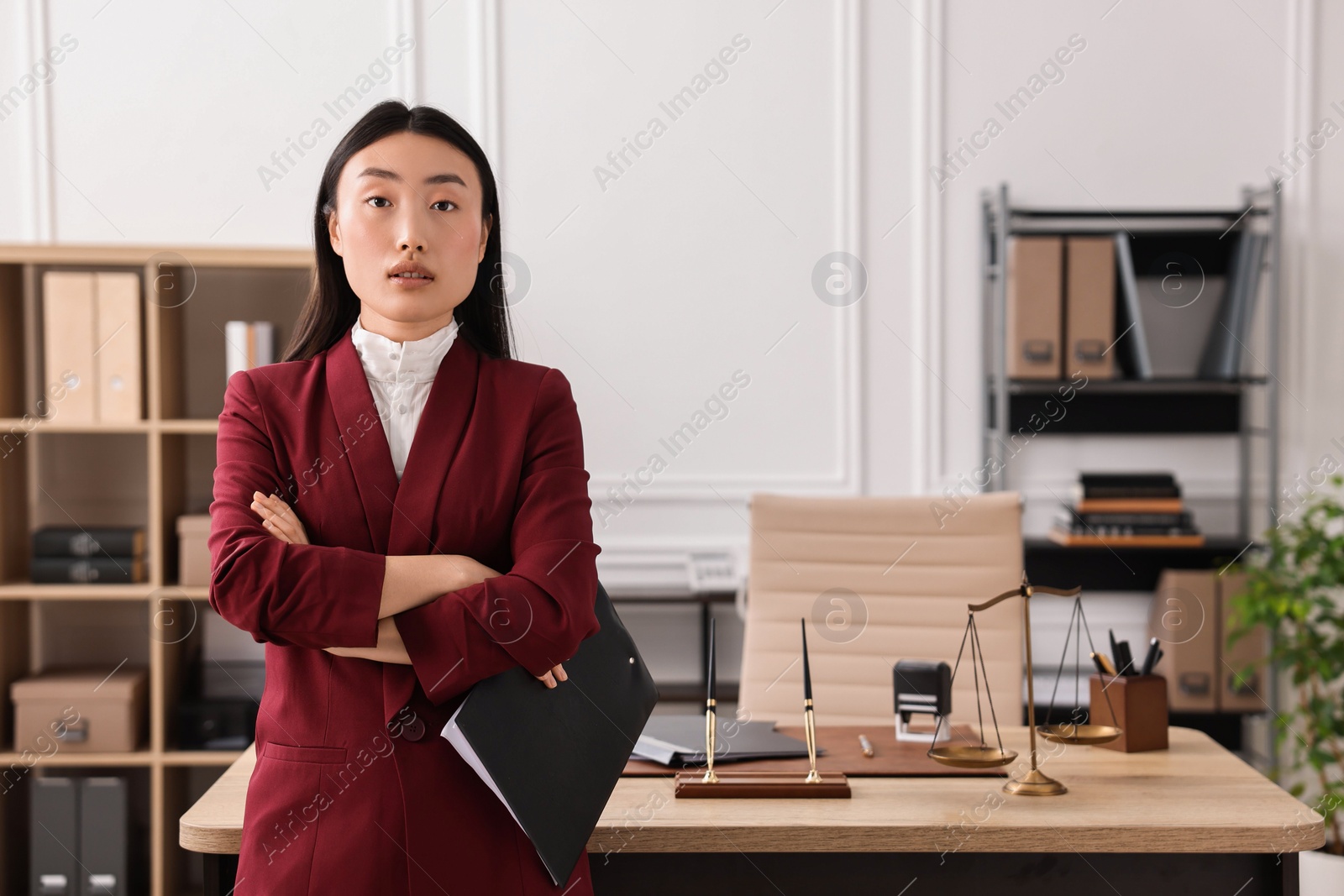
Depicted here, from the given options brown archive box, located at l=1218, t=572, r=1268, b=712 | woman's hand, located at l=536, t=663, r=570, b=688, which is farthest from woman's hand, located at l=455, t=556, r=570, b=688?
brown archive box, located at l=1218, t=572, r=1268, b=712

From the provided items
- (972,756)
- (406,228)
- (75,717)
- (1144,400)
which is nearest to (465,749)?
(406,228)

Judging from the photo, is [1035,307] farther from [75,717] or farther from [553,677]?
[75,717]

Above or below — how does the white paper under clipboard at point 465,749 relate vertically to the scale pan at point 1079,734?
above

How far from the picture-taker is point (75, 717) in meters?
2.64

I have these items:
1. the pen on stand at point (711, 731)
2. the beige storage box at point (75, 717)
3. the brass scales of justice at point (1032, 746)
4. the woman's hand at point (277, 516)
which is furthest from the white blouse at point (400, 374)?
the beige storage box at point (75, 717)

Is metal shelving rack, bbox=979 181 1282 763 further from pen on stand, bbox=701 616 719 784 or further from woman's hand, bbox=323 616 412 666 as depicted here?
woman's hand, bbox=323 616 412 666

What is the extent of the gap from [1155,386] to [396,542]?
8.39 feet

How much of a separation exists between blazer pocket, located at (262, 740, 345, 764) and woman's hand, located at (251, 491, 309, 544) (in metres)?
0.21

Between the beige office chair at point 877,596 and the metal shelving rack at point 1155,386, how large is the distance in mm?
978

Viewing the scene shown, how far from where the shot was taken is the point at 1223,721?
296 cm

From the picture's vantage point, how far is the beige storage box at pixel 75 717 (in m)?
2.64

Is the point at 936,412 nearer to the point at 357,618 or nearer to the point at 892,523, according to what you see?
the point at 892,523

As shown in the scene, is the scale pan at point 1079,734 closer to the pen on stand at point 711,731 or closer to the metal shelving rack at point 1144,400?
the pen on stand at point 711,731

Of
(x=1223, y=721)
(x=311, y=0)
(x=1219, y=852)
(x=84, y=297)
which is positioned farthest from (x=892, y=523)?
(x=311, y=0)
